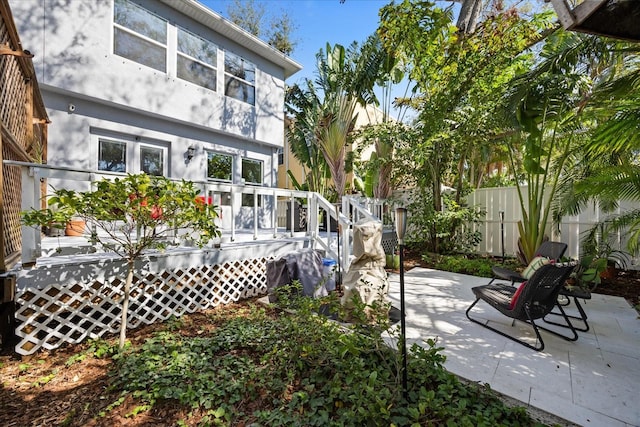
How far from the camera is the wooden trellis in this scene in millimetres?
3014

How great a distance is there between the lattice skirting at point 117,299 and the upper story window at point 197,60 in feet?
19.1

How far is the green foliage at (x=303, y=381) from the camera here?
2.12 meters

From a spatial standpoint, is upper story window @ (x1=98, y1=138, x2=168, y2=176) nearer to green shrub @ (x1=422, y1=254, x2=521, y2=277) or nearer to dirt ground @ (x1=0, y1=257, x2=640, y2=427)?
dirt ground @ (x1=0, y1=257, x2=640, y2=427)

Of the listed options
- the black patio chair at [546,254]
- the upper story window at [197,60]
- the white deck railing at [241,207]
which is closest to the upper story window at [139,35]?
the upper story window at [197,60]

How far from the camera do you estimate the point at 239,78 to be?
29.5 ft

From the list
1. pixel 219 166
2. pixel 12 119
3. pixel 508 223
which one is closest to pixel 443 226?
pixel 508 223

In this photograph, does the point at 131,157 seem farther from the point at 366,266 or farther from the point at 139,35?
the point at 366,266

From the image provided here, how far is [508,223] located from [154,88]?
34.5 feet

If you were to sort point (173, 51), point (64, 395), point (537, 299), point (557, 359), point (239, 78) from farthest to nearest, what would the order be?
point (239, 78) → point (173, 51) → point (537, 299) → point (557, 359) → point (64, 395)

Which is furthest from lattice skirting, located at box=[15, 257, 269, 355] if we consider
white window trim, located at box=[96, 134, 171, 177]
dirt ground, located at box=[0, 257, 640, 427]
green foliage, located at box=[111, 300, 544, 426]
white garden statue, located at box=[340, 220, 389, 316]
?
white window trim, located at box=[96, 134, 171, 177]

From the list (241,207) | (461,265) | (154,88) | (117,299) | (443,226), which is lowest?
(461,265)

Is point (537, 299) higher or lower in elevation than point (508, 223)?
lower

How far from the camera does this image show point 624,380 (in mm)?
2646

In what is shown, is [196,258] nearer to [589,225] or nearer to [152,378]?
[152,378]
